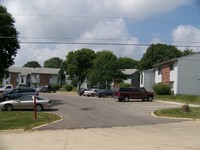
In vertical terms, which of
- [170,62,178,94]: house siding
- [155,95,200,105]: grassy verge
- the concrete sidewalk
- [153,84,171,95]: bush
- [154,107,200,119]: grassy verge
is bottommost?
the concrete sidewalk

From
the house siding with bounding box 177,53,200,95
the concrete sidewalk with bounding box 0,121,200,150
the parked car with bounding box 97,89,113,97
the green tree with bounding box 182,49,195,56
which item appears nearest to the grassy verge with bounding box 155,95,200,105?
the house siding with bounding box 177,53,200,95

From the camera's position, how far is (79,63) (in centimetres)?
11881

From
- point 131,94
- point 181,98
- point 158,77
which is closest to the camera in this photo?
point 131,94

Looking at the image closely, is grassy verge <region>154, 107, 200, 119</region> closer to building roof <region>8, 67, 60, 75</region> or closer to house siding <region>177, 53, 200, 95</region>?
house siding <region>177, 53, 200, 95</region>

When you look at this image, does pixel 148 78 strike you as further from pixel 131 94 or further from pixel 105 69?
pixel 131 94

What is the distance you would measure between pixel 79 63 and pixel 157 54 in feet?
89.9

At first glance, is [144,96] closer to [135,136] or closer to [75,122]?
[75,122]

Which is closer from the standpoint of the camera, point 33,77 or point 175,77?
Answer: point 175,77

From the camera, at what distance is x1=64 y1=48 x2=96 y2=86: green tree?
117875mm

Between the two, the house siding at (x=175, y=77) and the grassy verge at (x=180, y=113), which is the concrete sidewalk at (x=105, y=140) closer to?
the grassy verge at (x=180, y=113)

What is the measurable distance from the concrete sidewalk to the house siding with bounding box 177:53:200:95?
39697mm

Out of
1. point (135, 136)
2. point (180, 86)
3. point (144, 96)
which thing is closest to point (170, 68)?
point (180, 86)

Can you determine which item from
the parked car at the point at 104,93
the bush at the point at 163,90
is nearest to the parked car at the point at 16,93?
the parked car at the point at 104,93

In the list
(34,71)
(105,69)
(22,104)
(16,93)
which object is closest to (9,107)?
(22,104)
